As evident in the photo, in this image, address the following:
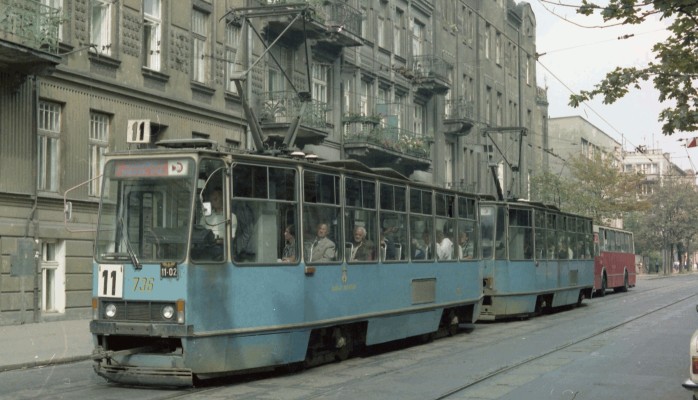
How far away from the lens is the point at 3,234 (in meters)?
19.8

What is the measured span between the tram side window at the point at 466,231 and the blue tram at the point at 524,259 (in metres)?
3.35

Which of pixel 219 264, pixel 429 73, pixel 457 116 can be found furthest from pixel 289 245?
pixel 457 116

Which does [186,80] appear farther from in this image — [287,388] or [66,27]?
[287,388]

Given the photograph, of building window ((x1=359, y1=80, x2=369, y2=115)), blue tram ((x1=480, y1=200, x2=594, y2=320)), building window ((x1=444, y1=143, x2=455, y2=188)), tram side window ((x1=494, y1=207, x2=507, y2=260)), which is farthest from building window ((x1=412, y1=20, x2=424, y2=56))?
tram side window ((x1=494, y1=207, x2=507, y2=260))

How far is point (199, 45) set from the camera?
27031 millimetres

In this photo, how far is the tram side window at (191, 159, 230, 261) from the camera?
1114 cm

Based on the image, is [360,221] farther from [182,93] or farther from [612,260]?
[612,260]

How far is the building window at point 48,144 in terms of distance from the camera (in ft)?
69.6

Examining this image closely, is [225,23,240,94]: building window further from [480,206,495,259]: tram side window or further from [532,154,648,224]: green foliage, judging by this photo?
[532,154,648,224]: green foliage

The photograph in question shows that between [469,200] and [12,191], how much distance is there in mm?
A: 9424

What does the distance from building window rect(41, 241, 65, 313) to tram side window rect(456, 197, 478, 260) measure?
916cm

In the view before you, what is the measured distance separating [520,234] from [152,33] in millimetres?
10743

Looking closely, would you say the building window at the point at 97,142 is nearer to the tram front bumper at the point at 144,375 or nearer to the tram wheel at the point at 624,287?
the tram front bumper at the point at 144,375

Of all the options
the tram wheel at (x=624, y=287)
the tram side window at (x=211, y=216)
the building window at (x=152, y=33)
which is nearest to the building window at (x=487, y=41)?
the tram wheel at (x=624, y=287)
